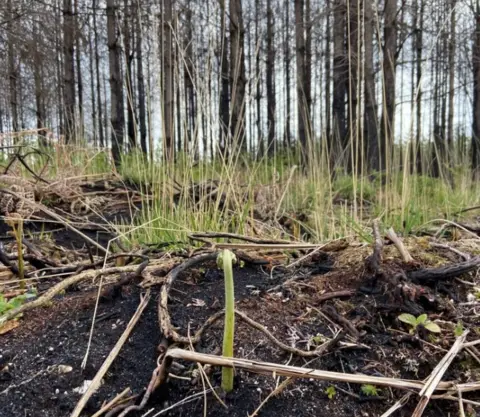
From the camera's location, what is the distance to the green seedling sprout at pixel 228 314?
0.49m

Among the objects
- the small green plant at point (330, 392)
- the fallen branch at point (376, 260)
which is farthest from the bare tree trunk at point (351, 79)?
the small green plant at point (330, 392)

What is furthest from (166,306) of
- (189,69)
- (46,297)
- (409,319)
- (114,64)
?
(114,64)

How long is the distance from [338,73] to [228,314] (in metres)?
5.95

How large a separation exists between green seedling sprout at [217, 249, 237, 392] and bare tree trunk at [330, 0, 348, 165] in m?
2.54

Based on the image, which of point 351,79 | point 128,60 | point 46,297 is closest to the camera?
point 46,297

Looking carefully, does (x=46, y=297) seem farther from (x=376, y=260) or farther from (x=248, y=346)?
(x=376, y=260)

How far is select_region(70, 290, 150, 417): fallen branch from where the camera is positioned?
0.54 metres

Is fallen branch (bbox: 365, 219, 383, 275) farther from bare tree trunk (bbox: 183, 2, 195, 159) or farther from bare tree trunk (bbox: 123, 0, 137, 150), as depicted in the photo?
bare tree trunk (bbox: 123, 0, 137, 150)

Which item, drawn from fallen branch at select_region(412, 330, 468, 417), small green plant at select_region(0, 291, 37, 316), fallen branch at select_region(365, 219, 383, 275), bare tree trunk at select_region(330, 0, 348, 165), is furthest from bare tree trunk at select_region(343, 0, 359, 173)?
Result: small green plant at select_region(0, 291, 37, 316)

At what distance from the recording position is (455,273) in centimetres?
79

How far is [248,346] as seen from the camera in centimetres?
65

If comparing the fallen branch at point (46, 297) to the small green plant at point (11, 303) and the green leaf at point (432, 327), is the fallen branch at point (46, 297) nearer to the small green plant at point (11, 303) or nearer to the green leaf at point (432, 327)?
the small green plant at point (11, 303)

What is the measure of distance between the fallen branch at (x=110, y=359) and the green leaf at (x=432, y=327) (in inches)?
19.9

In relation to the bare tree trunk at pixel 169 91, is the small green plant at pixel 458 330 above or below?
below
